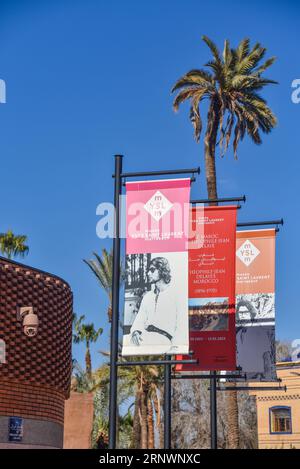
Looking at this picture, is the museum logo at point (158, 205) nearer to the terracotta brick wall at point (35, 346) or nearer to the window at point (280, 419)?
the terracotta brick wall at point (35, 346)

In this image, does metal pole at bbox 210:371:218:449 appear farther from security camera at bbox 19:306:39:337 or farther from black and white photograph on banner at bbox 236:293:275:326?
security camera at bbox 19:306:39:337

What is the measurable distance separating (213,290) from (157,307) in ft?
8.94

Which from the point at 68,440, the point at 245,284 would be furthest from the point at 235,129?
the point at 245,284

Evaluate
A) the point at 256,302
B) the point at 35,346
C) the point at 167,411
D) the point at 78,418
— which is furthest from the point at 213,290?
the point at 78,418

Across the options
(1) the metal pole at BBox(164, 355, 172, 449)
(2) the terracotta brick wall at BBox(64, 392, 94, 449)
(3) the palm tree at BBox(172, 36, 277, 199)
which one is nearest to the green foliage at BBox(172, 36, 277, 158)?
(3) the palm tree at BBox(172, 36, 277, 199)

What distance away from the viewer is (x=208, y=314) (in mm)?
20359

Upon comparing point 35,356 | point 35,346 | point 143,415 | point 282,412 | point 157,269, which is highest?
point 282,412

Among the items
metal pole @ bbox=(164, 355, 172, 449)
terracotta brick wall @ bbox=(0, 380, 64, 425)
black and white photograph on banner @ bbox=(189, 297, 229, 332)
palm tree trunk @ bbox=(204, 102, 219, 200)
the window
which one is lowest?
metal pole @ bbox=(164, 355, 172, 449)

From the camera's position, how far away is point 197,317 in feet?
67.8

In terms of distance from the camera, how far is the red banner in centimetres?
2003

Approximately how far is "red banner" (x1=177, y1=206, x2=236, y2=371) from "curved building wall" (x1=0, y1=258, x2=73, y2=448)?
9.04 m

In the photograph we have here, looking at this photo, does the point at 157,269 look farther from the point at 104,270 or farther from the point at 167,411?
the point at 104,270

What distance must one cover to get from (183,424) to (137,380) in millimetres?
10906
